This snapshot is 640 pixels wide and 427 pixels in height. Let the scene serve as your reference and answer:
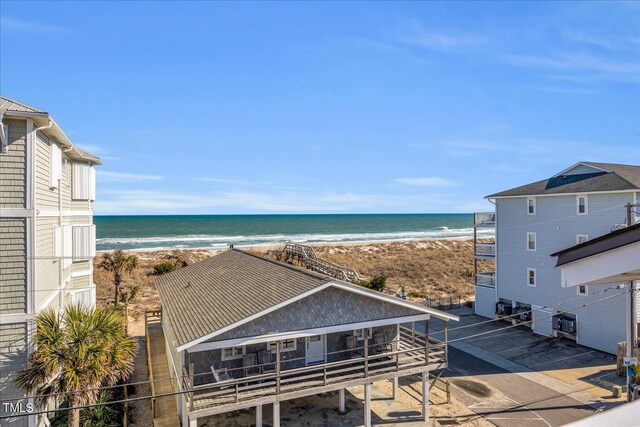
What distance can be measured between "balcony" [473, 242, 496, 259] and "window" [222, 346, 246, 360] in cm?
2030

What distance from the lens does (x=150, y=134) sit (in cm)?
4081

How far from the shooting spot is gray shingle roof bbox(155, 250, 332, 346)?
12789 mm

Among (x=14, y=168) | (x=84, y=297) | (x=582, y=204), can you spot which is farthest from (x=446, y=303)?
(x=14, y=168)

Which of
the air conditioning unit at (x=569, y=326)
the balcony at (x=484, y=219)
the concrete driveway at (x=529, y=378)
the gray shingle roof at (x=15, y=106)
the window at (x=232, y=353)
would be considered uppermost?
the gray shingle roof at (x=15, y=106)

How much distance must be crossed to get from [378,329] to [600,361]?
39.3 ft

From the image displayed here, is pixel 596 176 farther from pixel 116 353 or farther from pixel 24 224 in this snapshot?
pixel 24 224

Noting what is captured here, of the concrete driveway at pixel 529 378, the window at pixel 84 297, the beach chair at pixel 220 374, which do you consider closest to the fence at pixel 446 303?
the concrete driveway at pixel 529 378

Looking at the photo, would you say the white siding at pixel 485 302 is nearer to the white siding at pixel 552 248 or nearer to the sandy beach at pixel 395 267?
the white siding at pixel 552 248

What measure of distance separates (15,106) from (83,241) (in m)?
6.59

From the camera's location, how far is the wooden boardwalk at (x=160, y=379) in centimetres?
1398

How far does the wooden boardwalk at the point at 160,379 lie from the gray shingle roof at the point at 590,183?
2219 centimetres

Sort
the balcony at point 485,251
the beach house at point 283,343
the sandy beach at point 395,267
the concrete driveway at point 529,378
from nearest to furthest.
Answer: the beach house at point 283,343, the concrete driveway at point 529,378, the balcony at point 485,251, the sandy beach at point 395,267

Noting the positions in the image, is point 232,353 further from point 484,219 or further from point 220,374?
point 484,219

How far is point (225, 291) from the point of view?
54.0 ft
